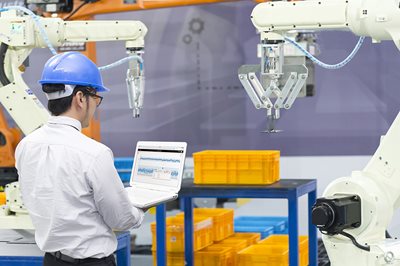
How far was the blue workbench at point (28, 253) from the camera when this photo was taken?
4.74m

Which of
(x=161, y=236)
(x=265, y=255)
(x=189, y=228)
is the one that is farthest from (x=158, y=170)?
(x=265, y=255)

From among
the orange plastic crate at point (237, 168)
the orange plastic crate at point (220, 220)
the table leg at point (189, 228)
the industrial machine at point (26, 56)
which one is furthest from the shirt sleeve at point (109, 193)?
the orange plastic crate at point (220, 220)

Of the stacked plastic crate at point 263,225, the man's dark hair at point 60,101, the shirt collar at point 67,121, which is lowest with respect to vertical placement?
the stacked plastic crate at point 263,225

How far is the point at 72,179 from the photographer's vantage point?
392cm

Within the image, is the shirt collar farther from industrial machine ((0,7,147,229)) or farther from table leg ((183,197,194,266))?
table leg ((183,197,194,266))

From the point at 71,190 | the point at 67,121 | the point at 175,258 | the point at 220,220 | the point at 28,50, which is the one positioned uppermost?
the point at 28,50

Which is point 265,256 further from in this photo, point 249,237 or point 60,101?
point 60,101

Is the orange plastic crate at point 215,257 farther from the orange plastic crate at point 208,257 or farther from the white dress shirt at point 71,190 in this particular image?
the white dress shirt at point 71,190

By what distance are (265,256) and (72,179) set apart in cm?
269

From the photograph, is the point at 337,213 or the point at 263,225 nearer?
the point at 337,213

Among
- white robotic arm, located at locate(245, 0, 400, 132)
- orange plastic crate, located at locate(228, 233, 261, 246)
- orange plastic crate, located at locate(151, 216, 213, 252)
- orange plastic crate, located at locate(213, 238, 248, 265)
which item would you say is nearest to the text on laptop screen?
white robotic arm, located at locate(245, 0, 400, 132)

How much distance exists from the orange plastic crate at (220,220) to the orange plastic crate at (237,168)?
73 centimetres

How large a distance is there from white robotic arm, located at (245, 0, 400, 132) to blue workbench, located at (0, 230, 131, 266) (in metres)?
1.07

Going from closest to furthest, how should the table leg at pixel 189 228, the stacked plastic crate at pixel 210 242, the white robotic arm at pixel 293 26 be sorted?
the white robotic arm at pixel 293 26 → the table leg at pixel 189 228 → the stacked plastic crate at pixel 210 242
